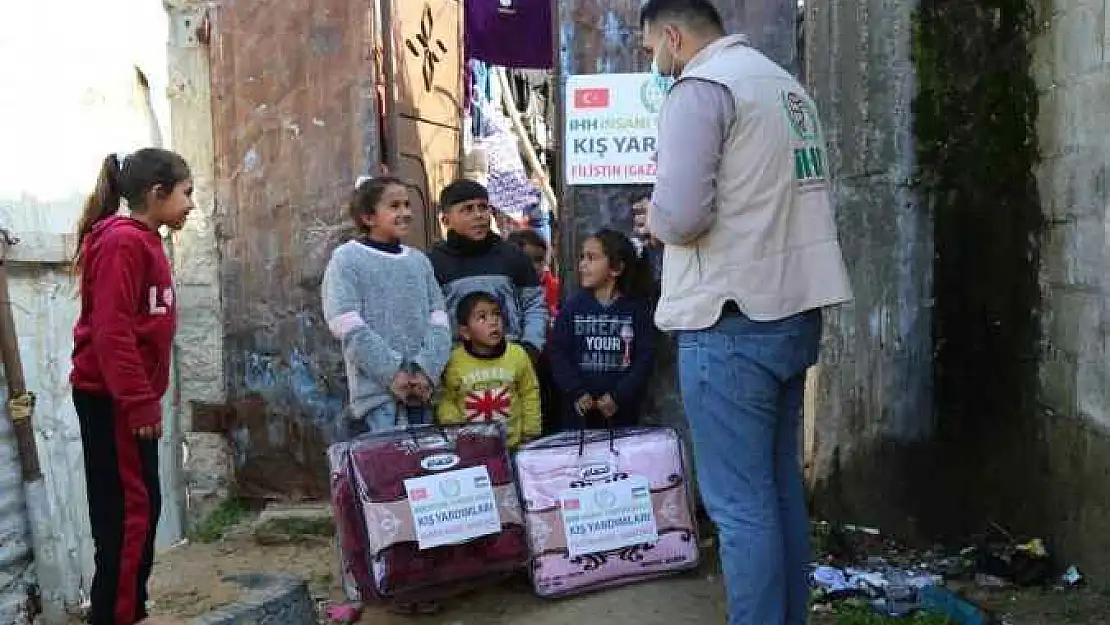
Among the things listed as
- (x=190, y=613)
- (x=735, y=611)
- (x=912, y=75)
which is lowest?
(x=190, y=613)

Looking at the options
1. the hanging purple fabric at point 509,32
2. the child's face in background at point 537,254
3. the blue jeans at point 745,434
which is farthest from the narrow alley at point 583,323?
the hanging purple fabric at point 509,32

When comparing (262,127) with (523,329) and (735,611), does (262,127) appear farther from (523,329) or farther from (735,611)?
(735,611)

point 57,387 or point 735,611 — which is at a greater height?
point 57,387

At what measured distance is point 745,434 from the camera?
2.83 m

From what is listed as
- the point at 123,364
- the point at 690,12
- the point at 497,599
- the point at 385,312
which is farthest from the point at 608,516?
the point at 690,12

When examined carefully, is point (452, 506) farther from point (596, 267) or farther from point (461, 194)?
point (461, 194)

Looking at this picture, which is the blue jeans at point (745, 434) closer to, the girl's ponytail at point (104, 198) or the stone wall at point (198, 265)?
the girl's ponytail at point (104, 198)

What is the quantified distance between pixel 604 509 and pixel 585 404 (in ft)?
1.88

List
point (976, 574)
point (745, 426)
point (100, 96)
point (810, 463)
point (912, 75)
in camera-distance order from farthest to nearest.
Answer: point (100, 96) < point (810, 463) < point (912, 75) < point (976, 574) < point (745, 426)

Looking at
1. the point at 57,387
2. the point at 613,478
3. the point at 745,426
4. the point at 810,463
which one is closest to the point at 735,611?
the point at 745,426

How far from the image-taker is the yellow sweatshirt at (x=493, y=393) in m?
4.41

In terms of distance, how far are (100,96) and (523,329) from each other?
2.27 metres

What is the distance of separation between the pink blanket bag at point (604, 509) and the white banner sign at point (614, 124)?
1318 millimetres

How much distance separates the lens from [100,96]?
16.4ft
